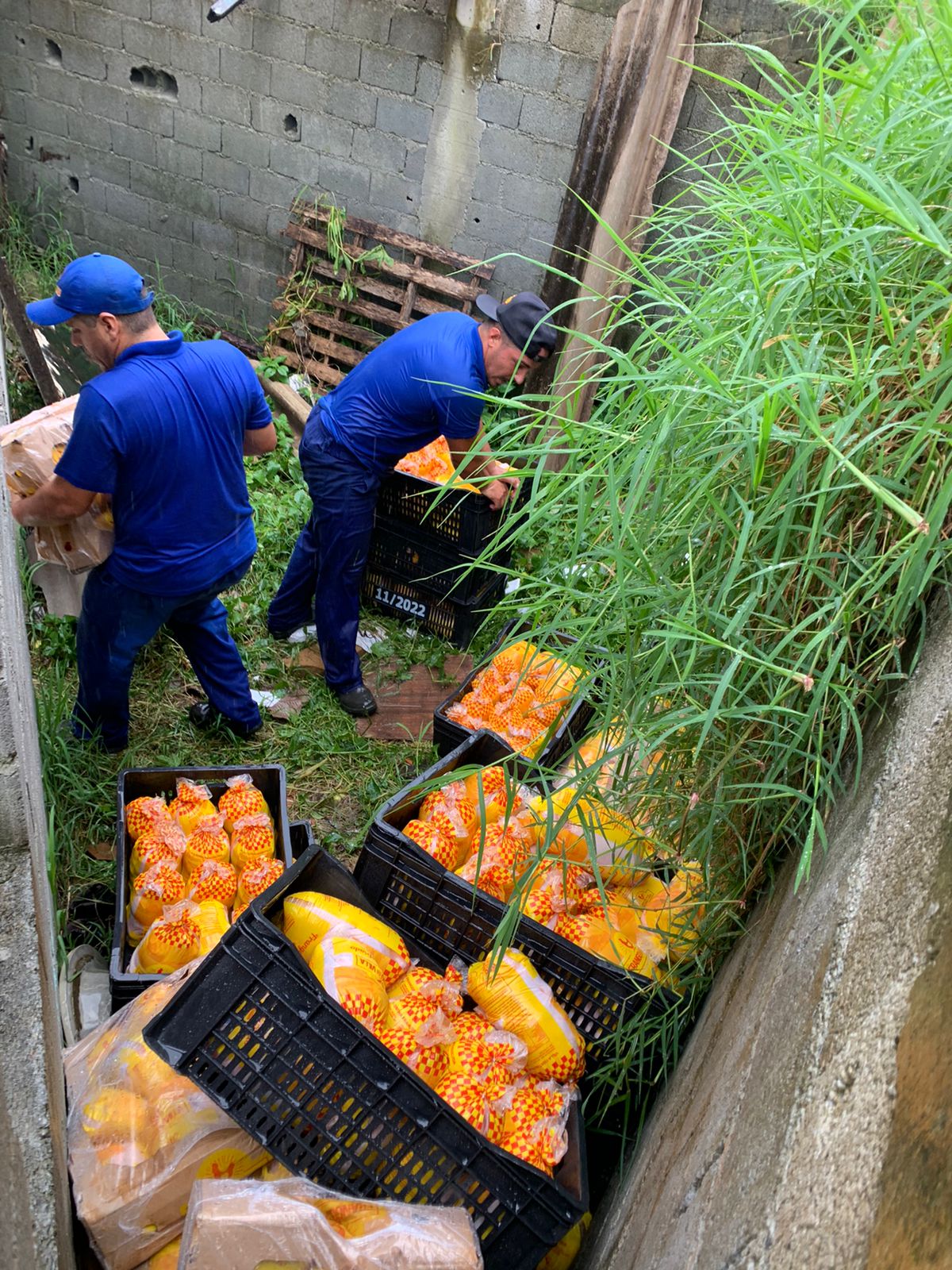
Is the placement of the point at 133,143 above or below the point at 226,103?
below

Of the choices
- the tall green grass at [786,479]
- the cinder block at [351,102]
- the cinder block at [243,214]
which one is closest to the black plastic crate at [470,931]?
the tall green grass at [786,479]

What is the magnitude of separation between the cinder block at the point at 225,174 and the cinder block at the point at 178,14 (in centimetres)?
68

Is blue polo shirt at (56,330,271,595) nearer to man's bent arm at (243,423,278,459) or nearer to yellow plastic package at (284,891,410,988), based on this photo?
man's bent arm at (243,423,278,459)

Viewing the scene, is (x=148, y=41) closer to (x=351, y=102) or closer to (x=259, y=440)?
(x=351, y=102)

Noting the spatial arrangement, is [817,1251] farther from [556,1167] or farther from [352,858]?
[352,858]

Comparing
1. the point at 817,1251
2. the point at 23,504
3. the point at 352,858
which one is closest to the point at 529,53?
the point at 23,504

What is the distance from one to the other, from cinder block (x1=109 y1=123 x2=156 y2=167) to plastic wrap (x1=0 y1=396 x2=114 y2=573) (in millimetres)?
3763

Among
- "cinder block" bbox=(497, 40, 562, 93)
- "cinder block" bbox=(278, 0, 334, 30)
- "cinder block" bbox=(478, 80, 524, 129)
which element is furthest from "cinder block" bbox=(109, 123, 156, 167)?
"cinder block" bbox=(497, 40, 562, 93)

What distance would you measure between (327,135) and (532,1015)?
5319mm

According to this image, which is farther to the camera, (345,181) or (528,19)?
(345,181)

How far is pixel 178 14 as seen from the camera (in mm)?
5645

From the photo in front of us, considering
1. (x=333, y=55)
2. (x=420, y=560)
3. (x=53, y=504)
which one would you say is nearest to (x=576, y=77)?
(x=333, y=55)

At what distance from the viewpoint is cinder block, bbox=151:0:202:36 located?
5594 mm

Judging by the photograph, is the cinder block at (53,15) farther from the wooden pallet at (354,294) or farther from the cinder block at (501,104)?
the cinder block at (501,104)
